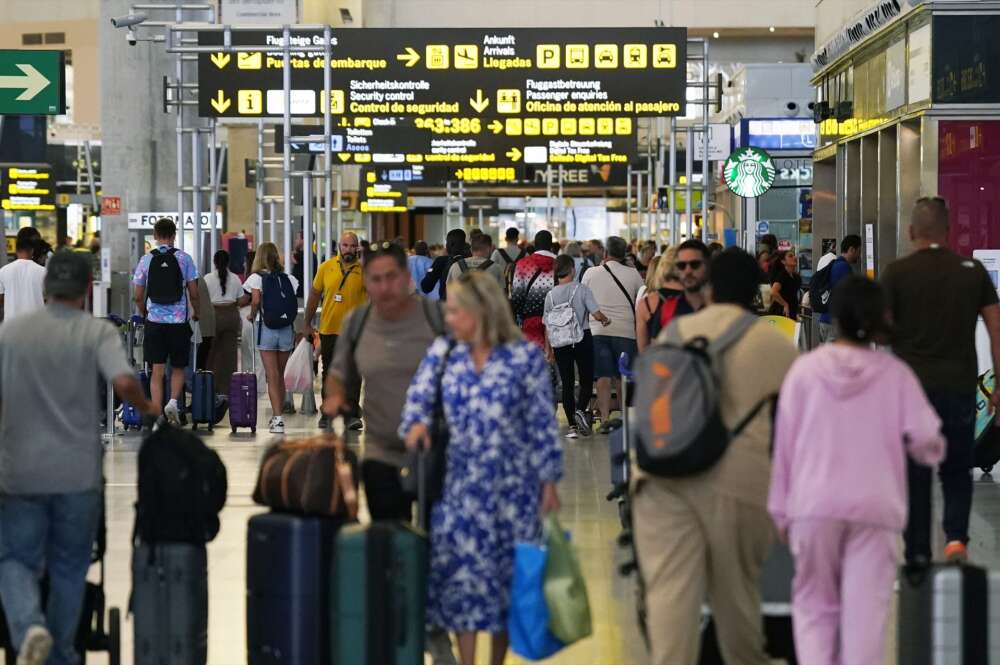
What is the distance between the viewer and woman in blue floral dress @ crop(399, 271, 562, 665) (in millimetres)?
6242

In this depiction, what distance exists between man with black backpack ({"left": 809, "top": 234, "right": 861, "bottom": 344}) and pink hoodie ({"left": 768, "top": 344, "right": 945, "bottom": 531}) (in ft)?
44.6

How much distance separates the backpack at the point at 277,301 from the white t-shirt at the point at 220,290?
3.89ft

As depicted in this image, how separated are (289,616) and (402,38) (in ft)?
62.6

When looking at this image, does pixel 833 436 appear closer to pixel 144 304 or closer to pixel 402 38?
pixel 144 304

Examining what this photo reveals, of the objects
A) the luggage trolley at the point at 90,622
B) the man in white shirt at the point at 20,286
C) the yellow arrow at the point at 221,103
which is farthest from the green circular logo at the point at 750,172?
the luggage trolley at the point at 90,622

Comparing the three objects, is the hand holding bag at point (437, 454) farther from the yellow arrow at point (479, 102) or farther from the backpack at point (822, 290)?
the yellow arrow at point (479, 102)

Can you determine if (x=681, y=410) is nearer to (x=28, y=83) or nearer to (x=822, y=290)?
(x=28, y=83)

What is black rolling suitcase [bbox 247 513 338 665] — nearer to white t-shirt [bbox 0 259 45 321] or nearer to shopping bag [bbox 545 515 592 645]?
shopping bag [bbox 545 515 592 645]

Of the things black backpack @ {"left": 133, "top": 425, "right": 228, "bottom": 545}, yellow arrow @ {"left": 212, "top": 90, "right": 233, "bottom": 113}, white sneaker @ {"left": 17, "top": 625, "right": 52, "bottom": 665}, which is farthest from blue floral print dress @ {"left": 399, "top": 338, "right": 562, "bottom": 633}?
yellow arrow @ {"left": 212, "top": 90, "right": 233, "bottom": 113}

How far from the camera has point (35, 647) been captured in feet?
20.9

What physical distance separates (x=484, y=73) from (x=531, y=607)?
1940 cm

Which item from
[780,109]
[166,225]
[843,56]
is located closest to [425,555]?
[166,225]

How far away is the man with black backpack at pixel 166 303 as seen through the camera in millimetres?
15539

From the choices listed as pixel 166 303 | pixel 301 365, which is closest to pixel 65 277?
pixel 301 365
